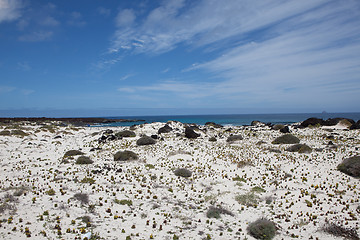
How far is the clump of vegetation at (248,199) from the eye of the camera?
1155cm

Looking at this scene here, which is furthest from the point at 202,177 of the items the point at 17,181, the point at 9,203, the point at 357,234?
the point at 17,181

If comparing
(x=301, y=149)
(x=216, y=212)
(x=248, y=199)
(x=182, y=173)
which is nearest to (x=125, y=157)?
(x=182, y=173)

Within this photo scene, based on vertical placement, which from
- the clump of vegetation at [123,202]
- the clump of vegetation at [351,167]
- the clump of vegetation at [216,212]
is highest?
the clump of vegetation at [351,167]

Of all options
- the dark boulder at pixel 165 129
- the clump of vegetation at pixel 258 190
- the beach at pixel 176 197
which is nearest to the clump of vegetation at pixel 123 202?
the beach at pixel 176 197

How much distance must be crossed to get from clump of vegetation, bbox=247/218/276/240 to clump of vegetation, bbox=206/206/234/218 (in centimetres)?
162

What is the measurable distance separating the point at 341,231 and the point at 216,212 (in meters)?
5.33

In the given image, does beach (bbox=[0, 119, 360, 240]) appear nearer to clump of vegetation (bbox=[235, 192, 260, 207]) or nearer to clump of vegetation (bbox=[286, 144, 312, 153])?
clump of vegetation (bbox=[235, 192, 260, 207])

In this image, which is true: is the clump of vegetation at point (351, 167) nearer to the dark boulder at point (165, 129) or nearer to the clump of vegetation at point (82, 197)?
the clump of vegetation at point (82, 197)

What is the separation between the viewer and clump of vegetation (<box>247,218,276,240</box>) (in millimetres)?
8445

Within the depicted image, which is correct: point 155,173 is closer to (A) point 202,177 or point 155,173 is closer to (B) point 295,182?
(A) point 202,177

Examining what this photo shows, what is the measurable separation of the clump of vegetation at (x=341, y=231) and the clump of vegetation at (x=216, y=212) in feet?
13.7

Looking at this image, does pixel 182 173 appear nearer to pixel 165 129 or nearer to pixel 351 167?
pixel 351 167

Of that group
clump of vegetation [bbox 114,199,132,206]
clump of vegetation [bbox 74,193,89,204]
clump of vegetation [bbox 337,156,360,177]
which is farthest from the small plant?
clump of vegetation [bbox 337,156,360,177]

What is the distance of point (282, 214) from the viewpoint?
1030 centimetres
